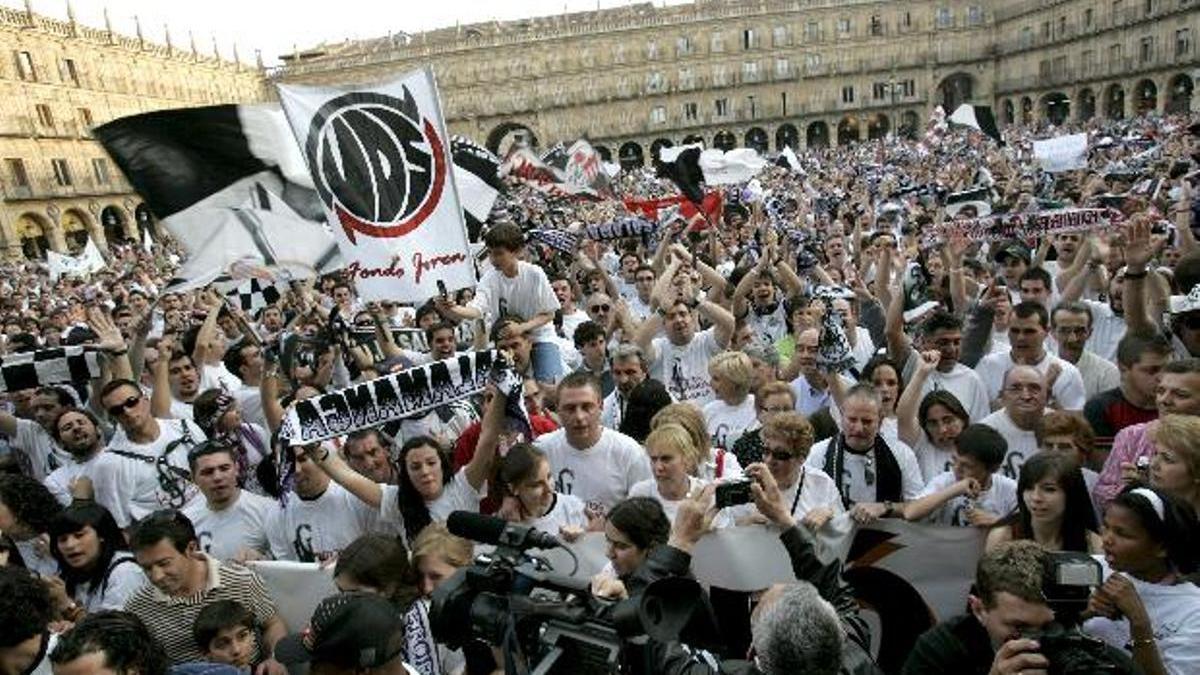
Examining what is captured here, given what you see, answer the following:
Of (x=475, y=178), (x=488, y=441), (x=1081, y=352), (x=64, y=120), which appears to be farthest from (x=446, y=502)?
(x=64, y=120)

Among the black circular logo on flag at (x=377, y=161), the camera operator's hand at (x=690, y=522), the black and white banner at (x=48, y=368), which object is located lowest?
the camera operator's hand at (x=690, y=522)

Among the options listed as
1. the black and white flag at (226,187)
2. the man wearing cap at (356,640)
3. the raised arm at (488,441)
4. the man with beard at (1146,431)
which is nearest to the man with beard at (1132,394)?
the man with beard at (1146,431)

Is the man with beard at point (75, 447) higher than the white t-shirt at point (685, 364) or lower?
higher

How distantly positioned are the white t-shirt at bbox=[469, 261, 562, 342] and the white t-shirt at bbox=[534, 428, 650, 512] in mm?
2299

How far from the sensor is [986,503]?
3.87m

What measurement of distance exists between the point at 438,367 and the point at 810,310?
10.8 feet

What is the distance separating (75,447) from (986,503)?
5190 mm

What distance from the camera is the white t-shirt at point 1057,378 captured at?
198 inches

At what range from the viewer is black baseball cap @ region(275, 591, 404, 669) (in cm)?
252

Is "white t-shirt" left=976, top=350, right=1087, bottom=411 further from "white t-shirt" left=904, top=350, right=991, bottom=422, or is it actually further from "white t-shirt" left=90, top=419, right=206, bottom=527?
"white t-shirt" left=90, top=419, right=206, bottom=527

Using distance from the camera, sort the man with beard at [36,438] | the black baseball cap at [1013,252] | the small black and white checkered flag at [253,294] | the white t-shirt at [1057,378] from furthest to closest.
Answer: the small black and white checkered flag at [253,294]
the black baseball cap at [1013,252]
the man with beard at [36,438]
the white t-shirt at [1057,378]

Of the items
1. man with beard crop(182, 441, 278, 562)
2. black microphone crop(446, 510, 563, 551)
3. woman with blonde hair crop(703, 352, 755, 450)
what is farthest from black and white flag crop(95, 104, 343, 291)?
black microphone crop(446, 510, 563, 551)

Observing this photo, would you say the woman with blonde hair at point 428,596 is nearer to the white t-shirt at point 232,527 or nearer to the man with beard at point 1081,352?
the white t-shirt at point 232,527

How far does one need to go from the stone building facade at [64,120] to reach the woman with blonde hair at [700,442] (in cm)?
4763
